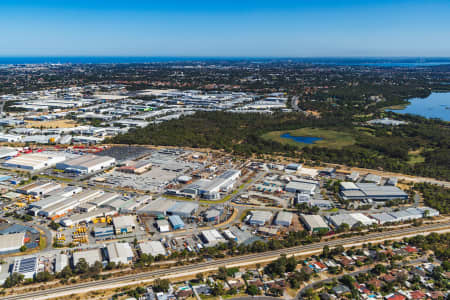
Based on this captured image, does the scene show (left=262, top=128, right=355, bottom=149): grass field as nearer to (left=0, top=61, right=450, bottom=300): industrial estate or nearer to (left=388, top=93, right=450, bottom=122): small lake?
(left=0, top=61, right=450, bottom=300): industrial estate

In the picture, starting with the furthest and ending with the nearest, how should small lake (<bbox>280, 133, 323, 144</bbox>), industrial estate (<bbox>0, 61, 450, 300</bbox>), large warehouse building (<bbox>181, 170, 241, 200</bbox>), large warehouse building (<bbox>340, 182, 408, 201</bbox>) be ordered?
small lake (<bbox>280, 133, 323, 144</bbox>), large warehouse building (<bbox>340, 182, 408, 201</bbox>), large warehouse building (<bbox>181, 170, 241, 200</bbox>), industrial estate (<bbox>0, 61, 450, 300</bbox>)

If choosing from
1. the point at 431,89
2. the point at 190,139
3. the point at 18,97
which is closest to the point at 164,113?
the point at 190,139

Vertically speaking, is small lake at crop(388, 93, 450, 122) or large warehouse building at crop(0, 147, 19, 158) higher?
small lake at crop(388, 93, 450, 122)

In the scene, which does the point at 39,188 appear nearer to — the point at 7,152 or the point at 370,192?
the point at 7,152

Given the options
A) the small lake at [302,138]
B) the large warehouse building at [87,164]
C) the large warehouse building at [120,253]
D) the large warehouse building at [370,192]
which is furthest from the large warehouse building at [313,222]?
the small lake at [302,138]

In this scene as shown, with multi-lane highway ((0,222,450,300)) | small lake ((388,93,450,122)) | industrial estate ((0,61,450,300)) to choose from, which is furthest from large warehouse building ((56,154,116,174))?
small lake ((388,93,450,122))

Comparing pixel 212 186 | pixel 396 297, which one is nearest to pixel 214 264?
pixel 396 297

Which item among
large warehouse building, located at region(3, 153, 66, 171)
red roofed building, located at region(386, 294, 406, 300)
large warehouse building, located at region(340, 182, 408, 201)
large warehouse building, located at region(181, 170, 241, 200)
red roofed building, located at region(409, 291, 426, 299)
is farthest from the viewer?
large warehouse building, located at region(3, 153, 66, 171)

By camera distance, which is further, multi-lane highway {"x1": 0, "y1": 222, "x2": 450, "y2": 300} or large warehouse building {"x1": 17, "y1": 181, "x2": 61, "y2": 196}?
large warehouse building {"x1": 17, "y1": 181, "x2": 61, "y2": 196}
